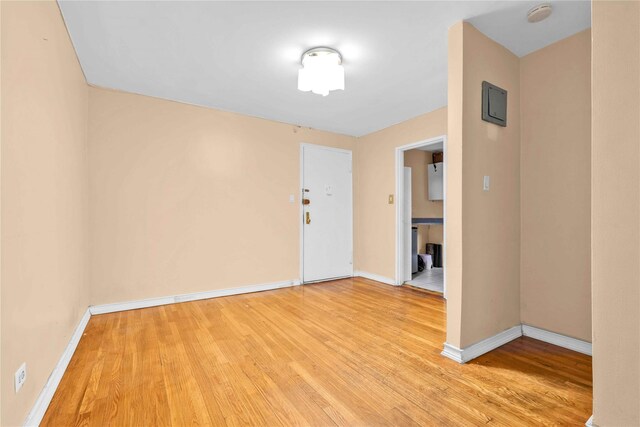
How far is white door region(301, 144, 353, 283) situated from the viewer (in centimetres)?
434

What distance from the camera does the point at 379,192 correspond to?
4449mm

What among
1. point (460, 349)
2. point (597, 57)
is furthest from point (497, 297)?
point (597, 57)

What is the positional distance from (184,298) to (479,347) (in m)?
3.05

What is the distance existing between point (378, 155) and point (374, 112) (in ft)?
2.92

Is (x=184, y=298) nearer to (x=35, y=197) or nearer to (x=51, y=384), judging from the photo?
(x=51, y=384)

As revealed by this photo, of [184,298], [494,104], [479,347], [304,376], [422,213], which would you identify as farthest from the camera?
[422,213]

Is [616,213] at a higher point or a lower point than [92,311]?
higher

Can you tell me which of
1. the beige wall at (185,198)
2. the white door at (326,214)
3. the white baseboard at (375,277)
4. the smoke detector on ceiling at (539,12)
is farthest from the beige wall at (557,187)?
the beige wall at (185,198)

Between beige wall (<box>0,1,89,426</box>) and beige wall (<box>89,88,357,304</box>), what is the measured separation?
70 cm

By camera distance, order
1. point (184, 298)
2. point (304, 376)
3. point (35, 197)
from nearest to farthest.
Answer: point (35, 197), point (304, 376), point (184, 298)

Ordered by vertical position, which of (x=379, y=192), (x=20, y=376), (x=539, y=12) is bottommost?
(x=20, y=376)

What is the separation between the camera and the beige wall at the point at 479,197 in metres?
2.00

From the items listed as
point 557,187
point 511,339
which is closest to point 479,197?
point 557,187

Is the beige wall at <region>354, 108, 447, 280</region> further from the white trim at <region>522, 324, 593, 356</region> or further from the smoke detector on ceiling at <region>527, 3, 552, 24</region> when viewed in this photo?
the white trim at <region>522, 324, 593, 356</region>
